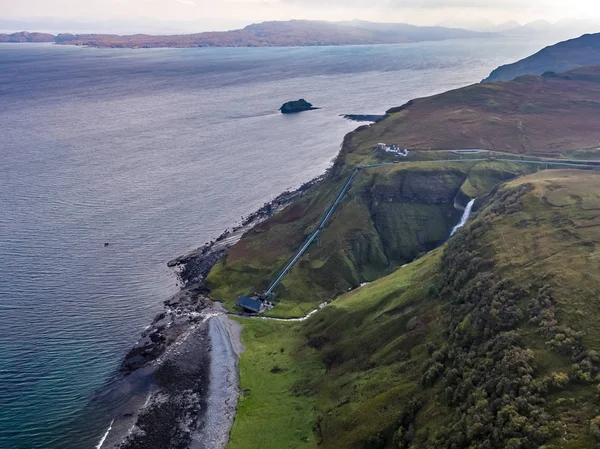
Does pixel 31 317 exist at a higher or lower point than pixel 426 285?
lower

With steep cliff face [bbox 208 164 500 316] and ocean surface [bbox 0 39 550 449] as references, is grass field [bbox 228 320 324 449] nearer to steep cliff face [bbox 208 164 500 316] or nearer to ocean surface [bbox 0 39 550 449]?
steep cliff face [bbox 208 164 500 316]

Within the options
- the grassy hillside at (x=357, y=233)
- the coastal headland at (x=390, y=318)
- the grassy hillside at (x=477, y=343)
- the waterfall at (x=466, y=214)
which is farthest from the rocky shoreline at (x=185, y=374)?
the waterfall at (x=466, y=214)

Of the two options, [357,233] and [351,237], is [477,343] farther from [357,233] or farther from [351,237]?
[357,233]

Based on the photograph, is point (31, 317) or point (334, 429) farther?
point (31, 317)

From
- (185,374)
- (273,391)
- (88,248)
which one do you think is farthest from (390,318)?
Answer: (88,248)

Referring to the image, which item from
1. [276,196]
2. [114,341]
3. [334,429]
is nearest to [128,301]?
[114,341]

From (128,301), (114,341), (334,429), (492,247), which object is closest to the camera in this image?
(334,429)

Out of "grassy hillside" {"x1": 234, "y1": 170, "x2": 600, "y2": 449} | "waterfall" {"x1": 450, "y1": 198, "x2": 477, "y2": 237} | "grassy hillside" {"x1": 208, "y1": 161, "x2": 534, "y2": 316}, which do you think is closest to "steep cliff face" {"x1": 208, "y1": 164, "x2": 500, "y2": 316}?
"grassy hillside" {"x1": 208, "y1": 161, "x2": 534, "y2": 316}

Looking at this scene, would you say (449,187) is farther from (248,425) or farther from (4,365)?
(4,365)
